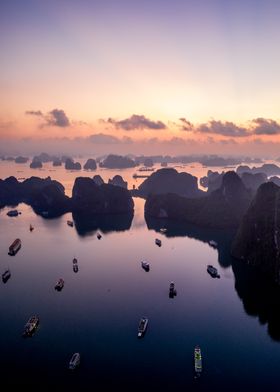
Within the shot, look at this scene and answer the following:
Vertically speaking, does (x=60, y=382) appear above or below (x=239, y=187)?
below

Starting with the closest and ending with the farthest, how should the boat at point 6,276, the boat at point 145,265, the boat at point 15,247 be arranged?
1. the boat at point 6,276
2. the boat at point 145,265
3. the boat at point 15,247

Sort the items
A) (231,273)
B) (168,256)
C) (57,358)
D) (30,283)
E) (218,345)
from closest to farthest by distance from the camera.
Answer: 1. (57,358)
2. (218,345)
3. (30,283)
4. (231,273)
5. (168,256)

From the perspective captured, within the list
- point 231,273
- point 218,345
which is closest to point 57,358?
point 218,345

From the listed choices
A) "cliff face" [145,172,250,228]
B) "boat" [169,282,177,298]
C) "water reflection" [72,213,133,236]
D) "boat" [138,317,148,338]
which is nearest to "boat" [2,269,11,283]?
"boat" [138,317,148,338]

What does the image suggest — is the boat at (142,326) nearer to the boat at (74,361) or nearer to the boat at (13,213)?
the boat at (74,361)

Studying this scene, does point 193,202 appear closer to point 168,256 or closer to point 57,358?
point 168,256

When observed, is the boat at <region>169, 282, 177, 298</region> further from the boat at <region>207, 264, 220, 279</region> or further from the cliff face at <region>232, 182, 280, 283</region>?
the cliff face at <region>232, 182, 280, 283</region>

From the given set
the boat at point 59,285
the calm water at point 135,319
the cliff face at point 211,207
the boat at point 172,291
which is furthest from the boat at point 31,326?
the cliff face at point 211,207
